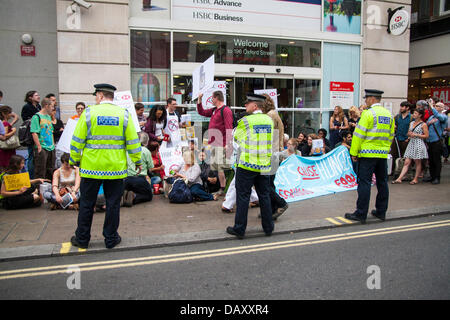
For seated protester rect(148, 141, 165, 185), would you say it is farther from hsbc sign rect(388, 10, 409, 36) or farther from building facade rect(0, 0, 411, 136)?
hsbc sign rect(388, 10, 409, 36)

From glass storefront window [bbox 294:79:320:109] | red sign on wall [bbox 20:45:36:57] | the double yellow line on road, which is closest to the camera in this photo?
the double yellow line on road

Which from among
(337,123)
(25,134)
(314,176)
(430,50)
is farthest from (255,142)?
(430,50)

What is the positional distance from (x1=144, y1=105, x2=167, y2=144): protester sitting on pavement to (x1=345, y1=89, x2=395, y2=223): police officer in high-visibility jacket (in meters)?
4.67

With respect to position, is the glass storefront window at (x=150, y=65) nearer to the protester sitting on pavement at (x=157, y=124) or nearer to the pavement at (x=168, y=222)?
the protester sitting on pavement at (x=157, y=124)

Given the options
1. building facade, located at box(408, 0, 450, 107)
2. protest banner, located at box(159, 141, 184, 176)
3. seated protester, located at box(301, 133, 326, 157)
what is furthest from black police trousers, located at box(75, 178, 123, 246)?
building facade, located at box(408, 0, 450, 107)

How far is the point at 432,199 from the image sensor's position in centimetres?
776

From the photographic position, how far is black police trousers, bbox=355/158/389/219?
6.09 metres

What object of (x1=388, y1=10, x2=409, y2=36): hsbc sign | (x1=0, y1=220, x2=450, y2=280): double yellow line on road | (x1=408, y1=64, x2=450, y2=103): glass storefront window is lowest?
(x1=0, y1=220, x2=450, y2=280): double yellow line on road

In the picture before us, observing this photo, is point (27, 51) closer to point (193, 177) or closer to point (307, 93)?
point (193, 177)

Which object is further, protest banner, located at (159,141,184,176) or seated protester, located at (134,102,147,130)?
seated protester, located at (134,102,147,130)

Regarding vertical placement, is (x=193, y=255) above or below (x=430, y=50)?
below

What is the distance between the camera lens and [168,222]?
6.17 meters

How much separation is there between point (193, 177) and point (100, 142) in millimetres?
3082
